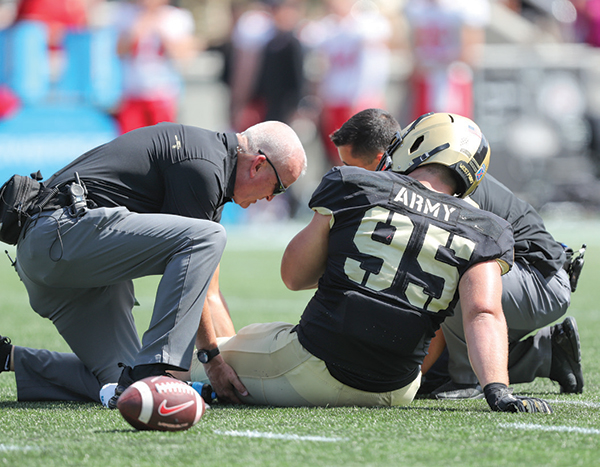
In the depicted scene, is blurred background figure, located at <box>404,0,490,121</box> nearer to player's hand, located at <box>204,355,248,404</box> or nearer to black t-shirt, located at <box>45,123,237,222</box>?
black t-shirt, located at <box>45,123,237,222</box>

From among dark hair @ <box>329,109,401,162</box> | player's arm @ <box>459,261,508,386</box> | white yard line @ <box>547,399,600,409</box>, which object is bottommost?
white yard line @ <box>547,399,600,409</box>

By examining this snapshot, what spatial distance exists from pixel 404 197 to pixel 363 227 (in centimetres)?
20

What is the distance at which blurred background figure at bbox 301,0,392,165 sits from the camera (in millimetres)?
14109

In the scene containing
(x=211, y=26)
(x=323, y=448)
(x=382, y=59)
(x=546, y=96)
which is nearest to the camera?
(x=323, y=448)

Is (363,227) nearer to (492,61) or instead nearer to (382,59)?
(382,59)

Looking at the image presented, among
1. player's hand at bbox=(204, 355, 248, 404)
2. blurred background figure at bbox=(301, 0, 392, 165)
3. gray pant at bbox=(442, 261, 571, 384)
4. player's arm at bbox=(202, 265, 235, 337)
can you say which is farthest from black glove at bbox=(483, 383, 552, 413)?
blurred background figure at bbox=(301, 0, 392, 165)

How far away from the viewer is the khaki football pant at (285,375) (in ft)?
12.8

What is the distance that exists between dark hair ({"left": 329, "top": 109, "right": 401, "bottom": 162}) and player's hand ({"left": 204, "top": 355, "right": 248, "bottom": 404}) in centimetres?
133

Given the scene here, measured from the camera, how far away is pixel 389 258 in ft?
12.3

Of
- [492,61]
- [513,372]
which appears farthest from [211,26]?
[513,372]

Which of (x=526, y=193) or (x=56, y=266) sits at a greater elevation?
(x=56, y=266)

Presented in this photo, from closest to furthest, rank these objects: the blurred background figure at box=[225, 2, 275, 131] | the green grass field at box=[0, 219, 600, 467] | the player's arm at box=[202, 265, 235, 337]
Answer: the green grass field at box=[0, 219, 600, 467] < the player's arm at box=[202, 265, 235, 337] < the blurred background figure at box=[225, 2, 275, 131]

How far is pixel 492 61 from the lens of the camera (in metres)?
16.0

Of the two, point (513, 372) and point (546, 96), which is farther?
point (546, 96)
